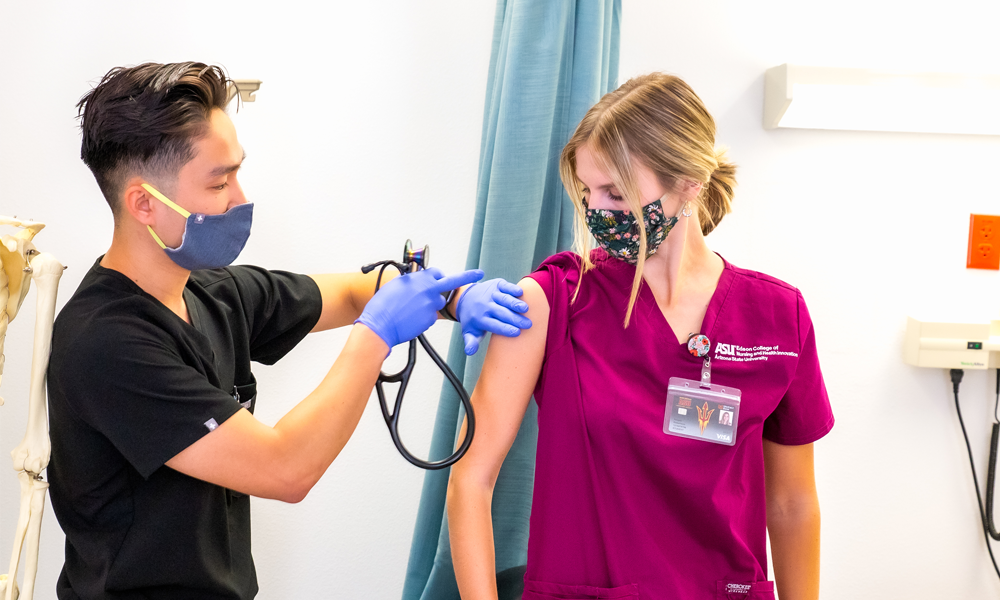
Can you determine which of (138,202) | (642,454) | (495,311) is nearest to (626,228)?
(495,311)

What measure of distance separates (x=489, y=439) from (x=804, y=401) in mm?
550

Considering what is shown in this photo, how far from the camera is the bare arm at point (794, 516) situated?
128 cm

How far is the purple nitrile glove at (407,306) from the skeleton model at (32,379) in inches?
18.1

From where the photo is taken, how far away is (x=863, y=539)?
6.17 feet

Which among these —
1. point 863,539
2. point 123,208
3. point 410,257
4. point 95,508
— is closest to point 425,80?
point 410,257

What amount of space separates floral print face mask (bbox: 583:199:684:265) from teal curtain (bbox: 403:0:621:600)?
26 centimetres

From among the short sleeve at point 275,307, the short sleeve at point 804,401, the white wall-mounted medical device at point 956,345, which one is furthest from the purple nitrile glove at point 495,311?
the white wall-mounted medical device at point 956,345

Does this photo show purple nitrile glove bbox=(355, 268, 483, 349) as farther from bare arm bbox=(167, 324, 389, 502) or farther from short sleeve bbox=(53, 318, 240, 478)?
short sleeve bbox=(53, 318, 240, 478)

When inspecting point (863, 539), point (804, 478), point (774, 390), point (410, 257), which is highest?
point (410, 257)

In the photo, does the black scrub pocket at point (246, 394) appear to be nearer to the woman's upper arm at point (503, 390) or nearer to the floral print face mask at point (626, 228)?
the woman's upper arm at point (503, 390)

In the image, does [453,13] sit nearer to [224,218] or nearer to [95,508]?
[224,218]

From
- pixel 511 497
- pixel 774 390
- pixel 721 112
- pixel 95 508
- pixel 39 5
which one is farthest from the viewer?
pixel 721 112

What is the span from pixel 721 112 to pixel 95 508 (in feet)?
5.06

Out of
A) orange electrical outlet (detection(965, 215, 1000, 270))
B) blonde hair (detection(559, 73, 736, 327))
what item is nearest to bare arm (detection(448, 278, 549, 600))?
blonde hair (detection(559, 73, 736, 327))
